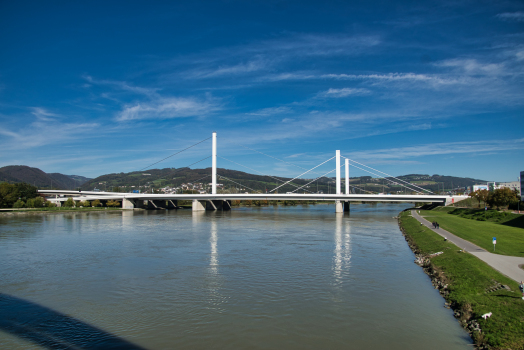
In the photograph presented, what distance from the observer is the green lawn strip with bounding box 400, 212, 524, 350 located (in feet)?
20.5

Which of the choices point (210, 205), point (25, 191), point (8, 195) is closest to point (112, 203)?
point (25, 191)

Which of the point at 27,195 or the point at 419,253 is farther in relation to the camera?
the point at 27,195

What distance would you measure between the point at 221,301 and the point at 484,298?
607 centimetres

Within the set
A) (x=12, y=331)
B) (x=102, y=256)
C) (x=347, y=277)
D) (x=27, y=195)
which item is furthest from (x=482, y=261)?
(x=27, y=195)

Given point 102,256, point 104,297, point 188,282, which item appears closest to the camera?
point 104,297

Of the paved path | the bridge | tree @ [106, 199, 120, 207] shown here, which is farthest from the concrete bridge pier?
the paved path

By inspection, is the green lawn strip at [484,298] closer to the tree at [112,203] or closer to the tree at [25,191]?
the tree at [112,203]

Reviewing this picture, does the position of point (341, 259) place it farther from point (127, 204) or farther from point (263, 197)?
point (127, 204)

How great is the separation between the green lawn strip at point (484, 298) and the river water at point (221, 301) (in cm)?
47

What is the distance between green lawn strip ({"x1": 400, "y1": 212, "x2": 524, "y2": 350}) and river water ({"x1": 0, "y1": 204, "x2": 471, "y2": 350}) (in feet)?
1.56

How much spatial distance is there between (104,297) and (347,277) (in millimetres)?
7236

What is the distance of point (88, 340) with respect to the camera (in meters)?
6.74

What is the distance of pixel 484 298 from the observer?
7961mm

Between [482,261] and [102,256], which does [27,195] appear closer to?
[102,256]
